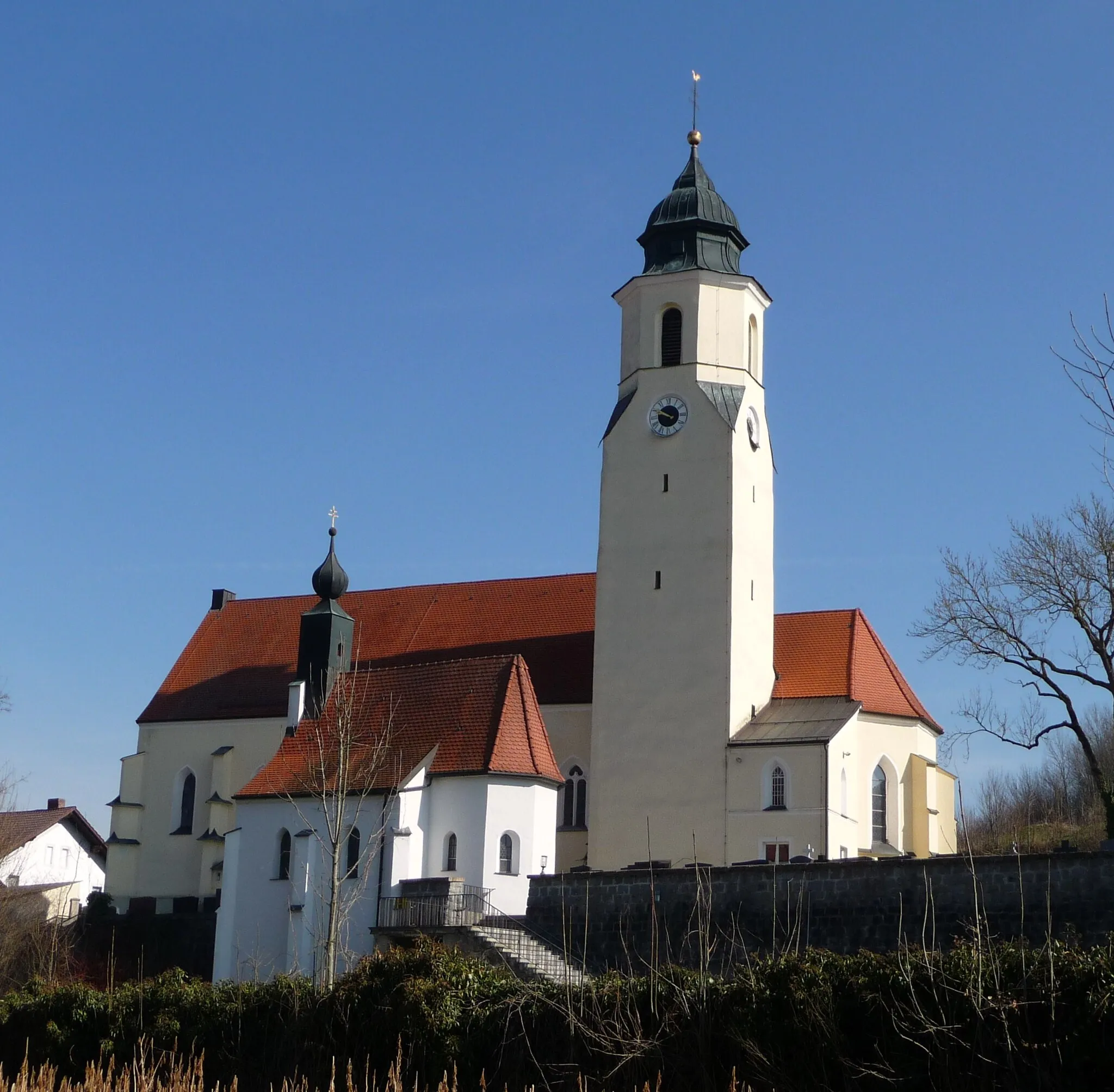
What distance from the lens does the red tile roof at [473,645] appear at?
44.0 metres

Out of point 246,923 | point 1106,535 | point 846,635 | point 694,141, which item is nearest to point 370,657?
point 246,923

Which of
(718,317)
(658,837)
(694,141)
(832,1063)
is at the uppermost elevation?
(694,141)

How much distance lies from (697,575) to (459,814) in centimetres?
944

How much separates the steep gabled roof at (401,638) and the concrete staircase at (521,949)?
11.6m

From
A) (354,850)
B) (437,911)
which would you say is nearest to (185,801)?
(354,850)

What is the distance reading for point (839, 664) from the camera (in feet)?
143

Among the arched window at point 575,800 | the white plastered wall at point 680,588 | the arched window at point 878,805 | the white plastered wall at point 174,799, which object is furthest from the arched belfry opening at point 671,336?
the white plastered wall at point 174,799

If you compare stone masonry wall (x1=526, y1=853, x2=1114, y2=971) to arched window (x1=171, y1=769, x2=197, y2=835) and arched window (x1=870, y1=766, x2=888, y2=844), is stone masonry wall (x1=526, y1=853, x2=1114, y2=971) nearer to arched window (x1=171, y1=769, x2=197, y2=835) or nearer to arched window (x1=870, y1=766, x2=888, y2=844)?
arched window (x1=870, y1=766, x2=888, y2=844)

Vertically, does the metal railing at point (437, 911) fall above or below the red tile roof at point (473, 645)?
below

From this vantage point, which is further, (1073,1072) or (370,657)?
(370,657)

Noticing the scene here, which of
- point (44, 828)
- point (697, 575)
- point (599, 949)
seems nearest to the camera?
point (599, 949)

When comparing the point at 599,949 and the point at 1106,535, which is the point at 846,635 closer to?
the point at 1106,535

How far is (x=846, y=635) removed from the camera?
44406 millimetres

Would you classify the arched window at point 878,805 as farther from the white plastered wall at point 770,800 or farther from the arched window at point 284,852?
the arched window at point 284,852
